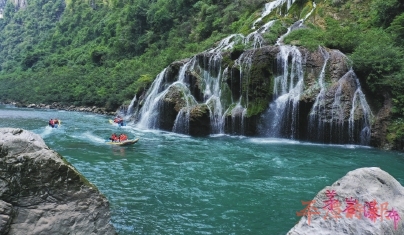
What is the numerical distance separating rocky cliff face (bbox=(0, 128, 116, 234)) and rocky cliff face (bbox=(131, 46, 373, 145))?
1444cm

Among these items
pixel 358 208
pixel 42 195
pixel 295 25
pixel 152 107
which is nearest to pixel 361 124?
pixel 295 25

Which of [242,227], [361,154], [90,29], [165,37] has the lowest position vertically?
[242,227]

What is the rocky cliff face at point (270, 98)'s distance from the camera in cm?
1678

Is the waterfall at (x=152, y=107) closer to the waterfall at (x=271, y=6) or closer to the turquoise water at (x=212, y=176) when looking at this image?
the turquoise water at (x=212, y=176)

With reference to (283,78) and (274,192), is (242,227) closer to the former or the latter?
(274,192)

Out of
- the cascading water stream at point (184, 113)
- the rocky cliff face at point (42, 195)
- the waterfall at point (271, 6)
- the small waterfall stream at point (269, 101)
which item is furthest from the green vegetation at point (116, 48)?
the rocky cliff face at point (42, 195)

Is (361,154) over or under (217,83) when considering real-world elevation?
under

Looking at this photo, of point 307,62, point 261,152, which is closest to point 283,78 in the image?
point 307,62

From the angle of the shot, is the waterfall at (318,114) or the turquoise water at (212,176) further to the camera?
the waterfall at (318,114)

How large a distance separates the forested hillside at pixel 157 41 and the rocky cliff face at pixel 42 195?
1485 centimetres

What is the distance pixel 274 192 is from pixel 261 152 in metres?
5.63

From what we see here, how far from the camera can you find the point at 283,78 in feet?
63.2

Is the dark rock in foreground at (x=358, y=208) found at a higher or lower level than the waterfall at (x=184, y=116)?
lower

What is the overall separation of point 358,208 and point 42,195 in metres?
4.31
